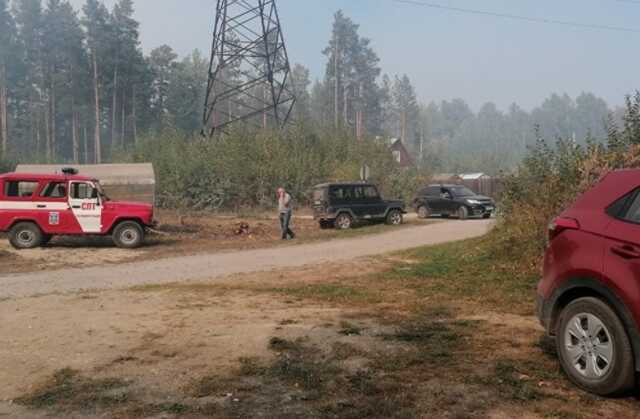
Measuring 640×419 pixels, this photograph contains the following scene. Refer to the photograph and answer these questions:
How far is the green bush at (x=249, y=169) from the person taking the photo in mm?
31797

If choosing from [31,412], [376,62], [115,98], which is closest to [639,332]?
[31,412]

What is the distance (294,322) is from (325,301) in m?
1.66

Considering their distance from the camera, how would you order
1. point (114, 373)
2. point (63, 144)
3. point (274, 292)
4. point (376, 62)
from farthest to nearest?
point (376, 62) → point (63, 144) → point (274, 292) → point (114, 373)

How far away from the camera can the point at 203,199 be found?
31.7 metres

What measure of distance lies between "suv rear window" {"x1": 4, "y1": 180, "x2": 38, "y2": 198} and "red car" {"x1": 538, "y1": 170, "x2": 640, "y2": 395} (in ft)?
49.0

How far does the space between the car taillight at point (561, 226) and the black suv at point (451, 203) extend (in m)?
22.3

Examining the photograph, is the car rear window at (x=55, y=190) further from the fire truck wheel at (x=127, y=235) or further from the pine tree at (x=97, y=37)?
the pine tree at (x=97, y=37)

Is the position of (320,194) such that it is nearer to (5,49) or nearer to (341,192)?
(341,192)

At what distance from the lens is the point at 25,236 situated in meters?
16.4

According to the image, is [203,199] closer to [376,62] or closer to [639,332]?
[639,332]

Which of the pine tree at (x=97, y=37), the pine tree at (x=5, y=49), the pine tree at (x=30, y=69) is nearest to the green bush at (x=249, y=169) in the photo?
the pine tree at (x=97, y=37)

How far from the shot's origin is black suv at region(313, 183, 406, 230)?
2250 centimetres

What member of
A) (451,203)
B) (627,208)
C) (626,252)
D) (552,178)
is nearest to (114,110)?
(451,203)

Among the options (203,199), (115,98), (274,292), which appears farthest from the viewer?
(115,98)
